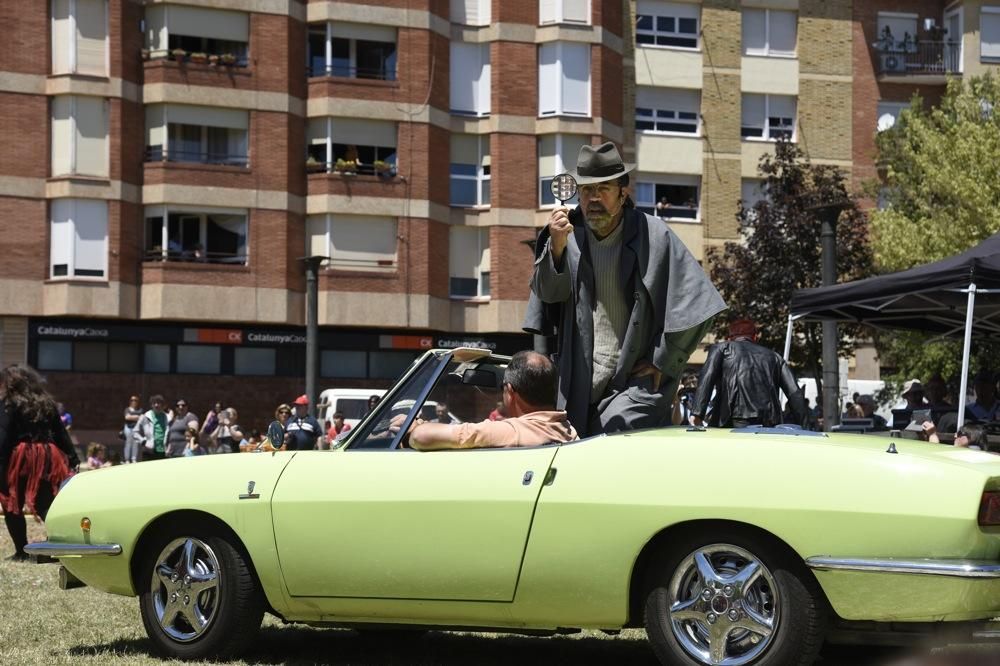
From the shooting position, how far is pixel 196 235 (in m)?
41.8

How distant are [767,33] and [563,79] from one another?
7.46m

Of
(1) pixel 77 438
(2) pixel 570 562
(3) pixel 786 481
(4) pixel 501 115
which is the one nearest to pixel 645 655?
(2) pixel 570 562

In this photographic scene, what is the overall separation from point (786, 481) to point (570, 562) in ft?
2.80

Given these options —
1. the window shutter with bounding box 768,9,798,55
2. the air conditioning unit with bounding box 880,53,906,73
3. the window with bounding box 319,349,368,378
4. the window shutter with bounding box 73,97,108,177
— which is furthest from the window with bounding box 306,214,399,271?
the air conditioning unit with bounding box 880,53,906,73

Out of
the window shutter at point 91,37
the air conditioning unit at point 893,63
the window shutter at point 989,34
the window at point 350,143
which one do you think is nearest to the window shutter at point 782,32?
the air conditioning unit at point 893,63

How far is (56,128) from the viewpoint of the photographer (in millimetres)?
40469

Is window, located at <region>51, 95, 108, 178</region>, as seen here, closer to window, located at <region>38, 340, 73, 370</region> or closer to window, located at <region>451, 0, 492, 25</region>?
window, located at <region>38, 340, 73, 370</region>

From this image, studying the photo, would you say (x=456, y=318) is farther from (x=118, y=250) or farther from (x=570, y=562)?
(x=570, y=562)

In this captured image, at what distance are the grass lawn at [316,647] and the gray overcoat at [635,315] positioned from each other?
100cm

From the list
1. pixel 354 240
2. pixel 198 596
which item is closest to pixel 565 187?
pixel 198 596

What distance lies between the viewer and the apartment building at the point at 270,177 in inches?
1588

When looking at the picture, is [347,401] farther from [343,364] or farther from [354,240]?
[354,240]

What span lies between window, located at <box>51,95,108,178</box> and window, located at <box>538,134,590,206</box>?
39.2 feet

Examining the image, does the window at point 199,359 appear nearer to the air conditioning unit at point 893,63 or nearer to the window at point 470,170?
the window at point 470,170
